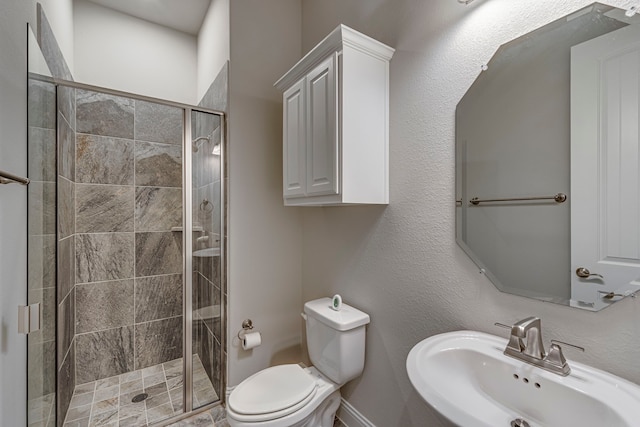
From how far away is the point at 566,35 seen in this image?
88 cm

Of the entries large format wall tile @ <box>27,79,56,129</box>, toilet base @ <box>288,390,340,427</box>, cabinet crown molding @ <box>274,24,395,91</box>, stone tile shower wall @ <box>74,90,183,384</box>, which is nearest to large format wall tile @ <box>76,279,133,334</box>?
stone tile shower wall @ <box>74,90,183,384</box>

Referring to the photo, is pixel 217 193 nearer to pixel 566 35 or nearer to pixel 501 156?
pixel 501 156

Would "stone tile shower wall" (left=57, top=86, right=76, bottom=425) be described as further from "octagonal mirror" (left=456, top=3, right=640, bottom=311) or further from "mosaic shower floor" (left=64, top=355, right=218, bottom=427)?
"octagonal mirror" (left=456, top=3, right=640, bottom=311)

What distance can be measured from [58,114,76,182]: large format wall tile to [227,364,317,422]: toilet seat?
159cm

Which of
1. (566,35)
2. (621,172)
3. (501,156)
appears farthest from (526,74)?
(621,172)

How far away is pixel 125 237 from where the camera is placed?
7.35 feet

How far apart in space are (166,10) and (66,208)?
1.78m

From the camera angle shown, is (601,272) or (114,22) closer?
(601,272)

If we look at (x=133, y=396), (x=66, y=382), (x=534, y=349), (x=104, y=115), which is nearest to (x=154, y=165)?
(x=104, y=115)

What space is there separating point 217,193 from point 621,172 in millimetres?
1883

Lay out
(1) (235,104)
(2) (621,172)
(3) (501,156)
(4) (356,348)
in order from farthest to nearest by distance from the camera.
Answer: (1) (235,104), (4) (356,348), (3) (501,156), (2) (621,172)

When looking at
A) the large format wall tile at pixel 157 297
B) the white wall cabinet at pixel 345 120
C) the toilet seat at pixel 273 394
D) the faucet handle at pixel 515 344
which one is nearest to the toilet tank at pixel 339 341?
the toilet seat at pixel 273 394

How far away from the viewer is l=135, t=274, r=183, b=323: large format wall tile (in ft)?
7.51

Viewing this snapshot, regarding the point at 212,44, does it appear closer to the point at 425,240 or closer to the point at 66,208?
the point at 66,208
